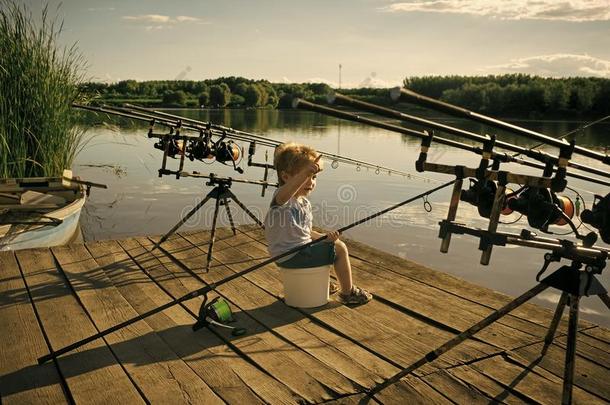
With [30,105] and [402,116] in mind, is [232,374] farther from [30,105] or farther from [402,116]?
[30,105]

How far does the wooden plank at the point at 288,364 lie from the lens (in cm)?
312

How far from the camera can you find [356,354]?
3586 millimetres

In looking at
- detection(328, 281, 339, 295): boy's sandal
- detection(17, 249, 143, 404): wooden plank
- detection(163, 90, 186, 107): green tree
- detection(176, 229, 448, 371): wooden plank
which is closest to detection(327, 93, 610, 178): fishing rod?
detection(176, 229, 448, 371): wooden plank

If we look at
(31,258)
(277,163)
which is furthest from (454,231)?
(31,258)

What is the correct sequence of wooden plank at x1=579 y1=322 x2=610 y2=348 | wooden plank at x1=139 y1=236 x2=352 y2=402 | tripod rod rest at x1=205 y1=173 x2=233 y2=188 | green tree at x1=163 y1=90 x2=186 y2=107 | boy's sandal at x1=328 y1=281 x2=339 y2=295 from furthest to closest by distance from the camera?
green tree at x1=163 y1=90 x2=186 y2=107
tripod rod rest at x1=205 y1=173 x2=233 y2=188
boy's sandal at x1=328 y1=281 x2=339 y2=295
wooden plank at x1=579 y1=322 x2=610 y2=348
wooden plank at x1=139 y1=236 x2=352 y2=402

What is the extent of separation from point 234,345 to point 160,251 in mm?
2800

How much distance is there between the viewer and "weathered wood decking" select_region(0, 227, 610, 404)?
3.10 metres

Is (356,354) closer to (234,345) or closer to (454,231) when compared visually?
(234,345)

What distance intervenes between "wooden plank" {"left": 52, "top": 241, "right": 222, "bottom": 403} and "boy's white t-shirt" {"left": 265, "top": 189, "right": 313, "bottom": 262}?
1.17 m

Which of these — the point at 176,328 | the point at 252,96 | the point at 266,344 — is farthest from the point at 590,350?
the point at 252,96

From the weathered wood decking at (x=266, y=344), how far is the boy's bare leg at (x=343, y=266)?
19 cm

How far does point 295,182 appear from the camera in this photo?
153 inches

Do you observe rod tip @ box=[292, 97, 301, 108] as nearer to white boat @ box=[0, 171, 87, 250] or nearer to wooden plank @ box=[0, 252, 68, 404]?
wooden plank @ box=[0, 252, 68, 404]

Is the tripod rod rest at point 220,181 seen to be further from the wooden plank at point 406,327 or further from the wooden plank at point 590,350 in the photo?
the wooden plank at point 590,350
